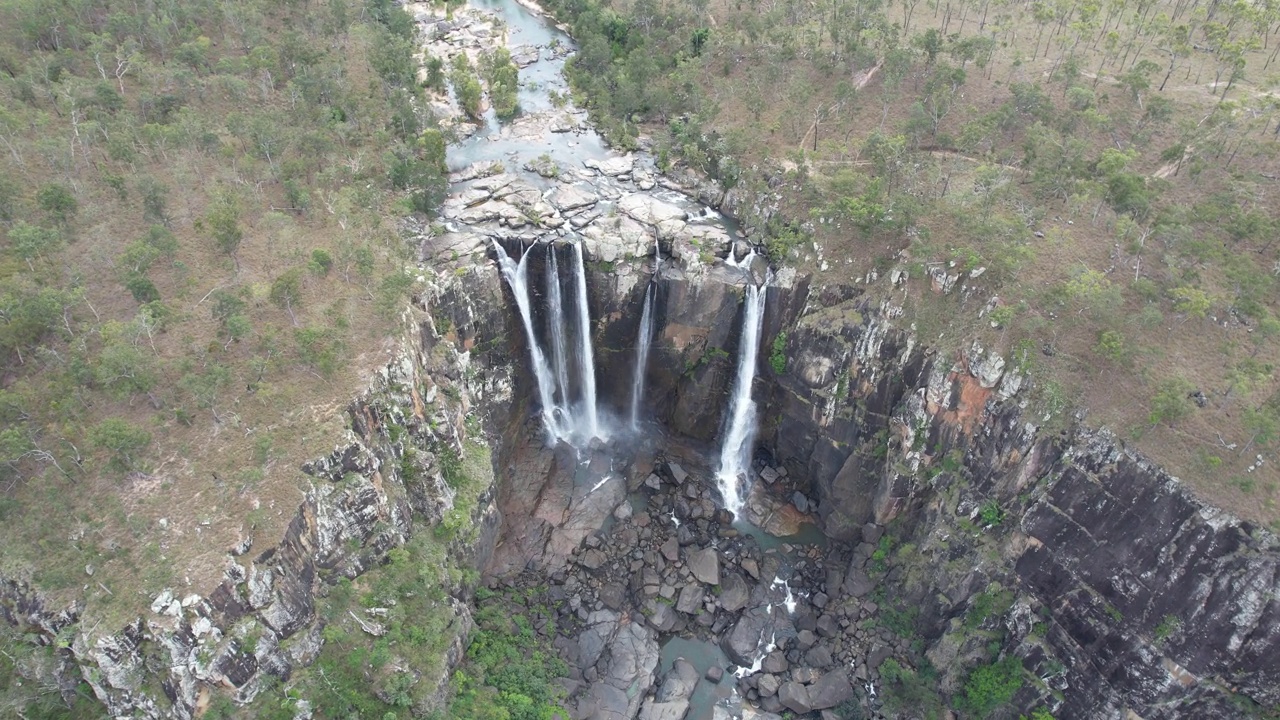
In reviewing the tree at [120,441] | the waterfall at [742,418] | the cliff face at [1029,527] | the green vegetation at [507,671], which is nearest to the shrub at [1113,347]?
the cliff face at [1029,527]

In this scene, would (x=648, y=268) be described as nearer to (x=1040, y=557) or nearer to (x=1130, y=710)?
(x=1040, y=557)

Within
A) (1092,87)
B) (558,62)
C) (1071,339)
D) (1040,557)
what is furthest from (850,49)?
(1040,557)

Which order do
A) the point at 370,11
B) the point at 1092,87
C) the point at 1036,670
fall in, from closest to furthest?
the point at 1036,670 < the point at 1092,87 < the point at 370,11

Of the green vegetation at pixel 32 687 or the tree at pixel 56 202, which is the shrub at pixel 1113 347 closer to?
the green vegetation at pixel 32 687

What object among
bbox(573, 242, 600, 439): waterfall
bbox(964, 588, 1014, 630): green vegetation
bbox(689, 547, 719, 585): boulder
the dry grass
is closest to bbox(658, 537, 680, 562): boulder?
bbox(689, 547, 719, 585): boulder

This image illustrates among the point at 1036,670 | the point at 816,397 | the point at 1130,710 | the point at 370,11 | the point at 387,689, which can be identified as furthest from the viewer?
Result: the point at 370,11

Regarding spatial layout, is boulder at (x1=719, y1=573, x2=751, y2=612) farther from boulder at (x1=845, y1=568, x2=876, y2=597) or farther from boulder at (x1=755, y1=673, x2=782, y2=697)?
boulder at (x1=845, y1=568, x2=876, y2=597)
